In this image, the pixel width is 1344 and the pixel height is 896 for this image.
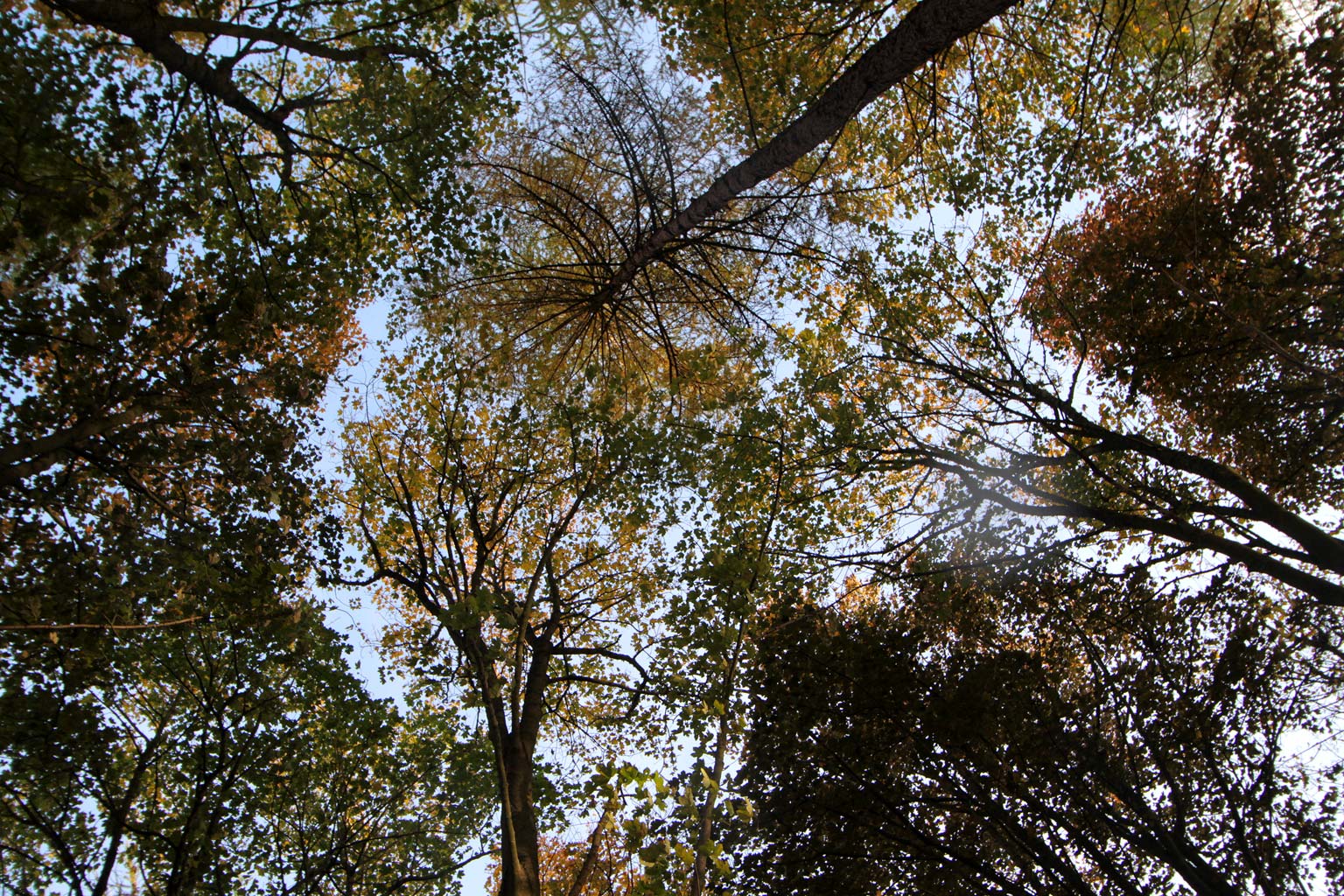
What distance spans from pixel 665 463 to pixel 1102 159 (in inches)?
295

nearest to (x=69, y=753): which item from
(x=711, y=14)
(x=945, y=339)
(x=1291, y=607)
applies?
(x=711, y=14)

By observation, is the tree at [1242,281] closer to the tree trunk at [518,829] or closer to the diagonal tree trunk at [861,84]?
the diagonal tree trunk at [861,84]

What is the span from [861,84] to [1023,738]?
8.72 m

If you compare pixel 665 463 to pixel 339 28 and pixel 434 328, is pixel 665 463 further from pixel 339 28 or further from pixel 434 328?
pixel 339 28

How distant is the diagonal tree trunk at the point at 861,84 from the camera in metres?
4.65

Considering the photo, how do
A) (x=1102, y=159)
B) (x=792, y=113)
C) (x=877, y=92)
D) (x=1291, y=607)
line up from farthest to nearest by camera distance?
(x=1291, y=607)
(x=1102, y=159)
(x=792, y=113)
(x=877, y=92)

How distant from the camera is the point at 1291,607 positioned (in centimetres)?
958

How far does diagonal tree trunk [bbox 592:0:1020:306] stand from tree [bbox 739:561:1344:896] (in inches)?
241

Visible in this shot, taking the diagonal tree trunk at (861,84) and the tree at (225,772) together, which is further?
the tree at (225,772)

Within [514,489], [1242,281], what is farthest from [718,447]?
[1242,281]

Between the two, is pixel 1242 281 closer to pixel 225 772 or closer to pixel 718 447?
pixel 718 447

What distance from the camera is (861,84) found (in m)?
5.07

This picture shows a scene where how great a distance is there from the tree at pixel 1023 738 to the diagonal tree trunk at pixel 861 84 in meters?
6.11

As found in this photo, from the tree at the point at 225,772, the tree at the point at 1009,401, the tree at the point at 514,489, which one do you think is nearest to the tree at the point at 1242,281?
the tree at the point at 1009,401
